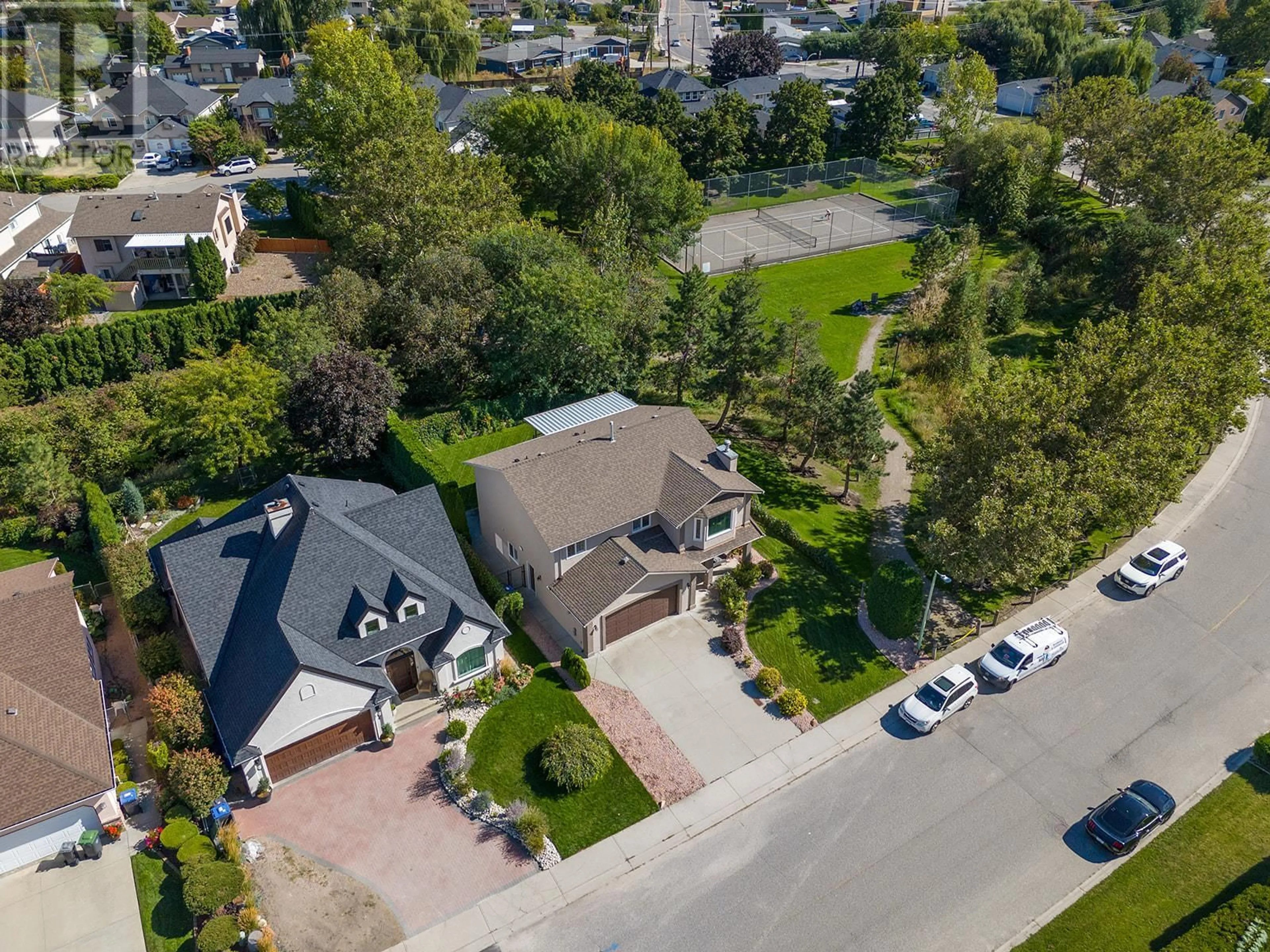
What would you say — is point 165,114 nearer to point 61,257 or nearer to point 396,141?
point 61,257

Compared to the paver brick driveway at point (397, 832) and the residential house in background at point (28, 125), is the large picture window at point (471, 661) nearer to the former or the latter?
the paver brick driveway at point (397, 832)

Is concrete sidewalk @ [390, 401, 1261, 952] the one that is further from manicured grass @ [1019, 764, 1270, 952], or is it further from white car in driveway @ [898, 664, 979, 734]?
white car in driveway @ [898, 664, 979, 734]

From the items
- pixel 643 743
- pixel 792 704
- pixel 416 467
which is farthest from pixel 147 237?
pixel 792 704

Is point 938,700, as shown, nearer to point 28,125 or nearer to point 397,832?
point 397,832

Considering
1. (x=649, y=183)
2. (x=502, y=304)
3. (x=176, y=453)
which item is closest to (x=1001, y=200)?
(x=649, y=183)

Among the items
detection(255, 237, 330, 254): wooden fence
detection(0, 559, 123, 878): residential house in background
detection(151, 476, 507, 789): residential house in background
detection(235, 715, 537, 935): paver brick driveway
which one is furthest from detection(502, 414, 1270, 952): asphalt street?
detection(255, 237, 330, 254): wooden fence
